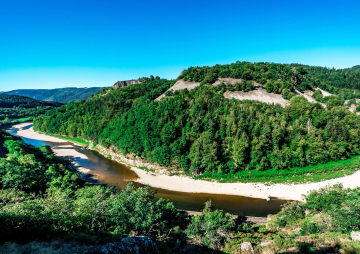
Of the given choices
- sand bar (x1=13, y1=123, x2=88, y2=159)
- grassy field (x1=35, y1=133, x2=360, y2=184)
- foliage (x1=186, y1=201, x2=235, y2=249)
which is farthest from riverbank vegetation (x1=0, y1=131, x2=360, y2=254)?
sand bar (x1=13, y1=123, x2=88, y2=159)

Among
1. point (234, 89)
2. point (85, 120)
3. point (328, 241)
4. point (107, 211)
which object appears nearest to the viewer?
point (328, 241)

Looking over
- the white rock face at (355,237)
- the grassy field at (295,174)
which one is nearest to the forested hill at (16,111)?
the grassy field at (295,174)

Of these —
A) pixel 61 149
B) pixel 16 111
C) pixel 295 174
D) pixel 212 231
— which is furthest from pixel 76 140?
pixel 16 111

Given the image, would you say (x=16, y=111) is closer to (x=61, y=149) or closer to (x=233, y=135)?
(x=61, y=149)

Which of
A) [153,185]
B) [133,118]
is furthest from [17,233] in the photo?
[133,118]

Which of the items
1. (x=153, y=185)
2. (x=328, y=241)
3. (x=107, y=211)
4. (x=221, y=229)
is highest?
(x=107, y=211)

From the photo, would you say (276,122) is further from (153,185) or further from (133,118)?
(133,118)

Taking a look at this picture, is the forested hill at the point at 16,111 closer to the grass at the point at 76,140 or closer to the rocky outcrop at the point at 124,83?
the grass at the point at 76,140
